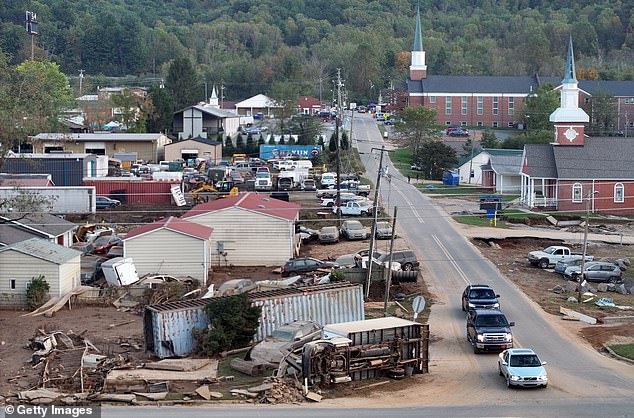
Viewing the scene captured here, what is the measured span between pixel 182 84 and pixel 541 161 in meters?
57.4

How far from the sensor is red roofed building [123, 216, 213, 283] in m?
40.6

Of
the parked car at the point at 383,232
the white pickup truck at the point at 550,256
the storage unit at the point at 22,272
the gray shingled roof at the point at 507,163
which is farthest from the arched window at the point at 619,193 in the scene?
the storage unit at the point at 22,272

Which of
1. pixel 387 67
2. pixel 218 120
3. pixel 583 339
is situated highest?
pixel 387 67

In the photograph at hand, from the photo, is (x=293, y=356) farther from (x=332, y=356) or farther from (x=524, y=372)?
(x=524, y=372)

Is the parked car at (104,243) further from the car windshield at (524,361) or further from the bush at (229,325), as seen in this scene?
the car windshield at (524,361)

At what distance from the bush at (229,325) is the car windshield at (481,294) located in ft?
26.6

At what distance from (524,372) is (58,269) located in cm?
1827

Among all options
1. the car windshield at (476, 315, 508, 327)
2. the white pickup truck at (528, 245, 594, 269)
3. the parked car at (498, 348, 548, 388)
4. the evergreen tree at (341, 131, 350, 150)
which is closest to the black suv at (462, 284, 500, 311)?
the car windshield at (476, 315, 508, 327)

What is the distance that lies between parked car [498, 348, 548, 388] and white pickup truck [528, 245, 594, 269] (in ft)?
63.9

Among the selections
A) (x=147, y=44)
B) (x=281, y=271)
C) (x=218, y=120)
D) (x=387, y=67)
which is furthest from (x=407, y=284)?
(x=147, y=44)

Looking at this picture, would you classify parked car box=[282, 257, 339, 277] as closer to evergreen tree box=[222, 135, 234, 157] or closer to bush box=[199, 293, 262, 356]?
bush box=[199, 293, 262, 356]

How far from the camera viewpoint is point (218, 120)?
98250 mm

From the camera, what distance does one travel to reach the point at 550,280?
1633 inches

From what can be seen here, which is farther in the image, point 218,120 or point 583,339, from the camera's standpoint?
point 218,120
